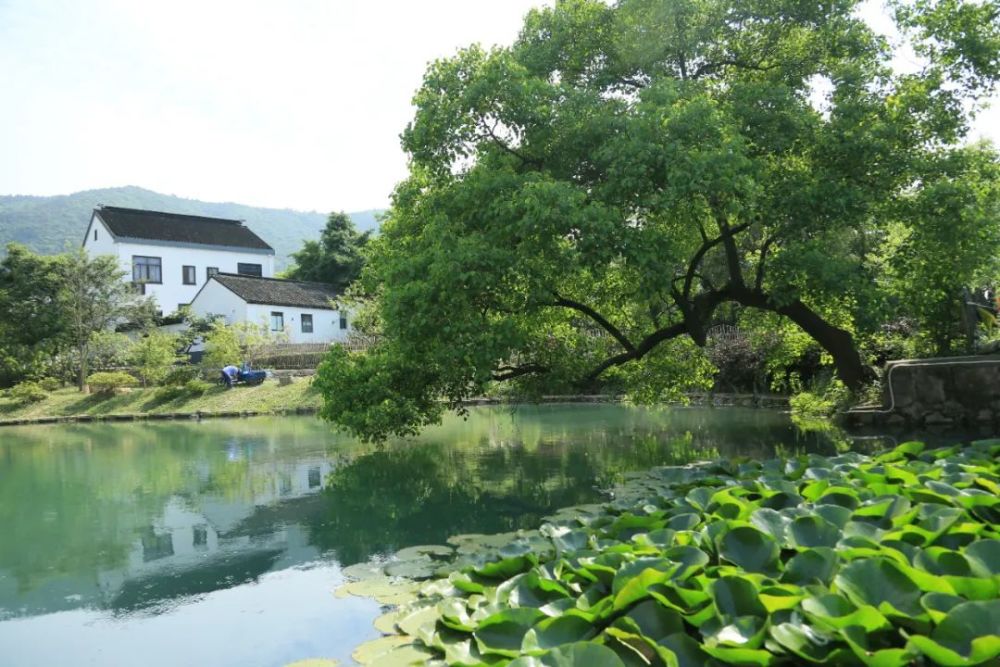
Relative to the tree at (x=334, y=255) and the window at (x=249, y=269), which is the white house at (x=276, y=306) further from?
the window at (x=249, y=269)

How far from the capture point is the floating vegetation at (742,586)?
2641mm

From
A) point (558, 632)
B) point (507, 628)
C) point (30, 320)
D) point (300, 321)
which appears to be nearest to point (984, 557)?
point (558, 632)

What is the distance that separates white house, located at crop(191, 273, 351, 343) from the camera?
104ft

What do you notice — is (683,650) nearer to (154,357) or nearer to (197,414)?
(197,414)

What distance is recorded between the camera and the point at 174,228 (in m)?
37.0

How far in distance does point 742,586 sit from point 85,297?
26.9m

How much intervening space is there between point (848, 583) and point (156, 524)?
7.27 m

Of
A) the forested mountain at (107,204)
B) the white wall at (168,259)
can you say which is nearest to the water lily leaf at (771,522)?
the white wall at (168,259)

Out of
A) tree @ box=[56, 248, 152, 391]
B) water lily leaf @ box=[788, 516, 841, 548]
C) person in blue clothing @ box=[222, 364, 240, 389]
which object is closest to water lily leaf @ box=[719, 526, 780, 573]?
water lily leaf @ box=[788, 516, 841, 548]

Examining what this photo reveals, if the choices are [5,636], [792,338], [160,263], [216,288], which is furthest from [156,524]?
[160,263]

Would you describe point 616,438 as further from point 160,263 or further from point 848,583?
point 160,263

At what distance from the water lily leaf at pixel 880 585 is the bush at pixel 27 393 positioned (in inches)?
1020

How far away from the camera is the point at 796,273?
8578 mm

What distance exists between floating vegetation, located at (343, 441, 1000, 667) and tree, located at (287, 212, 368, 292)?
3383cm
